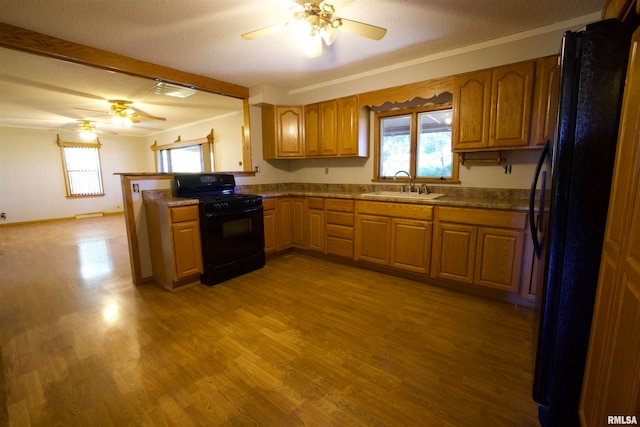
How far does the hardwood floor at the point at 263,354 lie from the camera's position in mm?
1446

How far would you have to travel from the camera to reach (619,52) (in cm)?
105

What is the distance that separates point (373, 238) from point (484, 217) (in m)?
1.19

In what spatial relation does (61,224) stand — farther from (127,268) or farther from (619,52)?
(619,52)

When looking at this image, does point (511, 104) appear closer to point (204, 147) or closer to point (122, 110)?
point (122, 110)

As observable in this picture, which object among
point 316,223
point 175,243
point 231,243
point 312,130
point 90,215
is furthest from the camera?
point 90,215

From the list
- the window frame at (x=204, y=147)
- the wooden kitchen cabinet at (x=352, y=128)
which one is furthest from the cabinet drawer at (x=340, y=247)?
the window frame at (x=204, y=147)

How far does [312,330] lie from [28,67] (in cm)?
431

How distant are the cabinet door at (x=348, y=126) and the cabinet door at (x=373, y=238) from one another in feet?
3.02

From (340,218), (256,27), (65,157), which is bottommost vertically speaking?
(340,218)

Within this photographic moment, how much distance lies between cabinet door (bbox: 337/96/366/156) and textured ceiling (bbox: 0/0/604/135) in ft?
1.28

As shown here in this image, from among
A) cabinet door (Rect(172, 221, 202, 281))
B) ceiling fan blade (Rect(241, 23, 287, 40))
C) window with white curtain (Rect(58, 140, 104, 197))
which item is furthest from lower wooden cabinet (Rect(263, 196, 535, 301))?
window with white curtain (Rect(58, 140, 104, 197))

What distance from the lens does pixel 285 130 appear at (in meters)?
4.11

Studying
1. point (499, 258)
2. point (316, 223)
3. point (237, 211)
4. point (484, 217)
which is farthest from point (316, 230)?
point (499, 258)

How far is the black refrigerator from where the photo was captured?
42.2 inches
